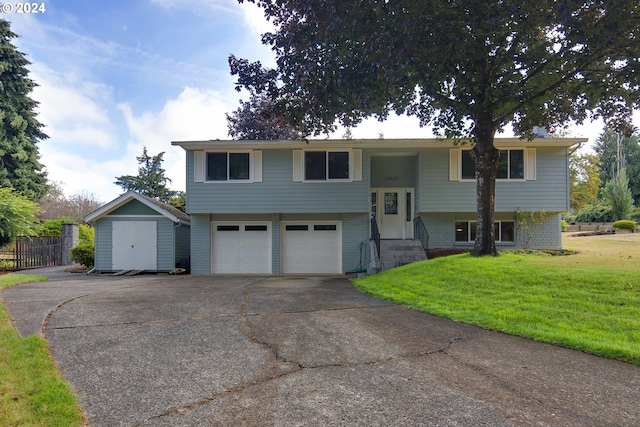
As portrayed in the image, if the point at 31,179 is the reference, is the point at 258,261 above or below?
below

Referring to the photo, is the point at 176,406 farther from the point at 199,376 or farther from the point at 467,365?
the point at 467,365

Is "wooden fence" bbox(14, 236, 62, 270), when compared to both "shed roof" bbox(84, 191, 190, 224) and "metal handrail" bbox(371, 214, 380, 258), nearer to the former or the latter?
"shed roof" bbox(84, 191, 190, 224)

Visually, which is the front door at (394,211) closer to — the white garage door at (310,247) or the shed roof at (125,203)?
the white garage door at (310,247)

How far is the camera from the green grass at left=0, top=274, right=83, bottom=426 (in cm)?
278

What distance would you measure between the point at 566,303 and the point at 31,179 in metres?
32.6

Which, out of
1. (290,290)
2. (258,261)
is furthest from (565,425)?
(258,261)

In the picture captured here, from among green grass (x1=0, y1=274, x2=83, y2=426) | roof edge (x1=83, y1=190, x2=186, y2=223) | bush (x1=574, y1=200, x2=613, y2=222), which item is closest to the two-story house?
roof edge (x1=83, y1=190, x2=186, y2=223)

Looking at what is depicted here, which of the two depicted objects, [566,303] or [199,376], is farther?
[566,303]

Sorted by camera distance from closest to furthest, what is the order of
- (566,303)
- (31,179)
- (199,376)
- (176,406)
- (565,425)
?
(565,425) → (176,406) → (199,376) → (566,303) → (31,179)

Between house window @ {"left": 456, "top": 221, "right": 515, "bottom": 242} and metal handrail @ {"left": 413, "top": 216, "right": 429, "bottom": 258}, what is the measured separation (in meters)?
1.46

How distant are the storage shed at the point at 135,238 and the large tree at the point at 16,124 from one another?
15.0m

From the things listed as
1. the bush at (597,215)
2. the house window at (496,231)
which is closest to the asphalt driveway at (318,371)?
the house window at (496,231)

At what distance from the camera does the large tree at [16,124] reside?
25.6 metres

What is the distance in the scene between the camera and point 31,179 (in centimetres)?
2681
